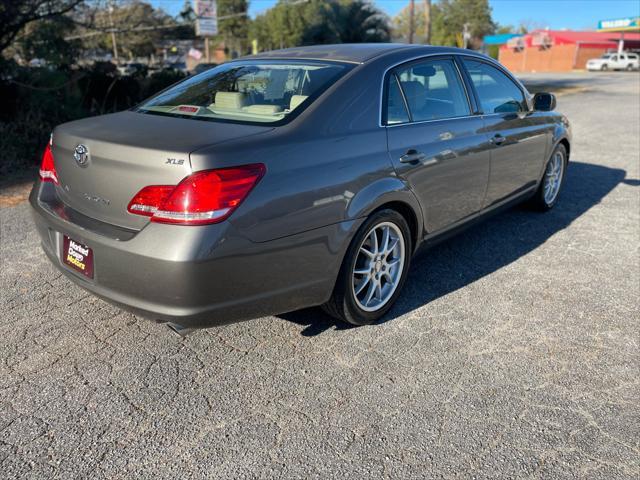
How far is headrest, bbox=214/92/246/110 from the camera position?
10.5 feet

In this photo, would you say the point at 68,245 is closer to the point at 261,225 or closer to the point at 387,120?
the point at 261,225

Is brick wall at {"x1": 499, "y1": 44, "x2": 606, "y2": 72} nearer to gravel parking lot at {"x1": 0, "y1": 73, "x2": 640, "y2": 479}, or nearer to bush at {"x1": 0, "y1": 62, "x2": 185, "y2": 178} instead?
bush at {"x1": 0, "y1": 62, "x2": 185, "y2": 178}

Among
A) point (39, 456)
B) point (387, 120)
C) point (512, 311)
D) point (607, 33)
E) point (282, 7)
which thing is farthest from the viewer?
point (607, 33)

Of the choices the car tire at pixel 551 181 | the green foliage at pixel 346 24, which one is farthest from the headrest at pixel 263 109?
the green foliage at pixel 346 24

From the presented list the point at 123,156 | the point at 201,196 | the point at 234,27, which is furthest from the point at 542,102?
the point at 234,27

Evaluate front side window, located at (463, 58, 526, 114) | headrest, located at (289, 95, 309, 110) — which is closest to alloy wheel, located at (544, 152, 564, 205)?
front side window, located at (463, 58, 526, 114)

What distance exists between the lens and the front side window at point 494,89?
422 centimetres

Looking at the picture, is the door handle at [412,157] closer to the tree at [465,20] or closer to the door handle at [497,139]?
the door handle at [497,139]

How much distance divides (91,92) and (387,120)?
328 inches

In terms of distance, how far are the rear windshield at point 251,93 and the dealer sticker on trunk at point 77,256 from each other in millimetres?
939

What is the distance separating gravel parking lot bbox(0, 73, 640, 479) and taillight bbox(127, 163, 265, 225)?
91 centimetres

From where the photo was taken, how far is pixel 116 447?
234 centimetres

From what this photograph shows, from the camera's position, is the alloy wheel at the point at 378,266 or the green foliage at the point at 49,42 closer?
the alloy wheel at the point at 378,266

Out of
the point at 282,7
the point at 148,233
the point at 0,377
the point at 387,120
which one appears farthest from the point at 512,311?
the point at 282,7
